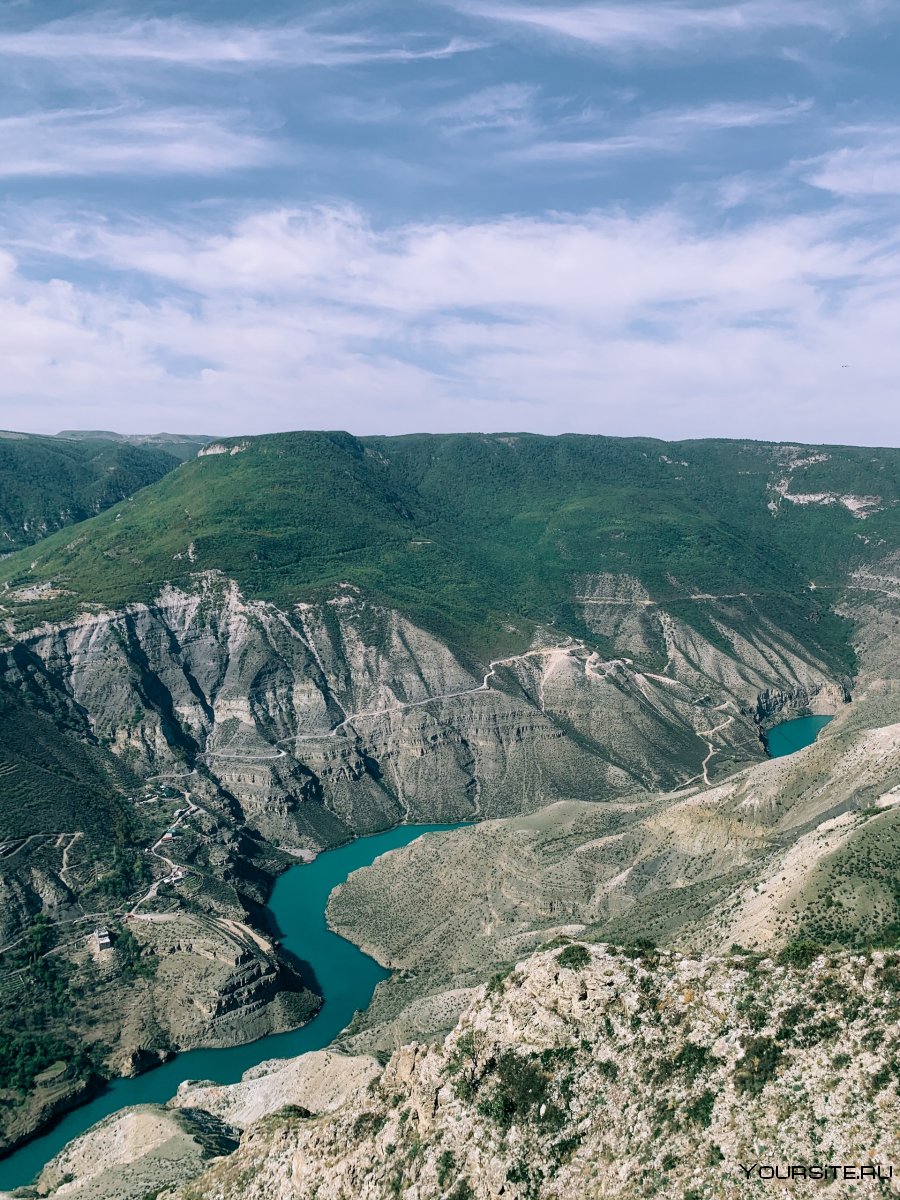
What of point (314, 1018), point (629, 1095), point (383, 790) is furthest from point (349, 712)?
point (629, 1095)

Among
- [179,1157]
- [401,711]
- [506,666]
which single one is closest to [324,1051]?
[179,1157]

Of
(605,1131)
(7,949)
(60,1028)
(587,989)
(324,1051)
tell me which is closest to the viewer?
(605,1131)

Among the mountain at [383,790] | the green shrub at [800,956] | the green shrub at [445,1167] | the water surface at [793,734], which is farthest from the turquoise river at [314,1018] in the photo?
the water surface at [793,734]

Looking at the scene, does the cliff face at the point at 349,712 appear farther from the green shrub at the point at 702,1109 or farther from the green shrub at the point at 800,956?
the green shrub at the point at 702,1109

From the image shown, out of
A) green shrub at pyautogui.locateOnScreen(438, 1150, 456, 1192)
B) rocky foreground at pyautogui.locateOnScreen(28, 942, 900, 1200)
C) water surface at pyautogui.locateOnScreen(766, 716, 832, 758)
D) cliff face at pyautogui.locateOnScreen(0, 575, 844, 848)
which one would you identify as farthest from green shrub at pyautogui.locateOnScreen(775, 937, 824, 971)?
water surface at pyautogui.locateOnScreen(766, 716, 832, 758)

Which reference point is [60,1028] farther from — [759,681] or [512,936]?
[759,681]

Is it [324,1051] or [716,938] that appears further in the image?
[324,1051]
